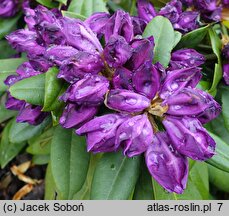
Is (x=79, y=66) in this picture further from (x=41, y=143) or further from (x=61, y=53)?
(x=41, y=143)

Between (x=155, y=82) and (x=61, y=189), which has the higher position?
(x=155, y=82)

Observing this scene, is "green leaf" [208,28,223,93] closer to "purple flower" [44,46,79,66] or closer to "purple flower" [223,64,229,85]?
"purple flower" [223,64,229,85]

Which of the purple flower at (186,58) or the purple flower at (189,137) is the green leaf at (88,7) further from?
the purple flower at (189,137)

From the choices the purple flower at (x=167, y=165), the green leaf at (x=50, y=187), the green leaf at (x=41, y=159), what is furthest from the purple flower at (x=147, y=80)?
the green leaf at (x=41, y=159)

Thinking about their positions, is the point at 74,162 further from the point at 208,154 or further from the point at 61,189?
the point at 208,154

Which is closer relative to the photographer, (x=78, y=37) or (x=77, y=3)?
(x=78, y=37)

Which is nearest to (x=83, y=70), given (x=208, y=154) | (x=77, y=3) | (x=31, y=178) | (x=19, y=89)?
(x=19, y=89)

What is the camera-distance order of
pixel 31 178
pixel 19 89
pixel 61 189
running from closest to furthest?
1. pixel 19 89
2. pixel 61 189
3. pixel 31 178

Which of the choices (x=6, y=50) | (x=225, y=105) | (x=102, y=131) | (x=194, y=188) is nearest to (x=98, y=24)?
(x=102, y=131)

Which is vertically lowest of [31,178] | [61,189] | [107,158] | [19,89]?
[31,178]
